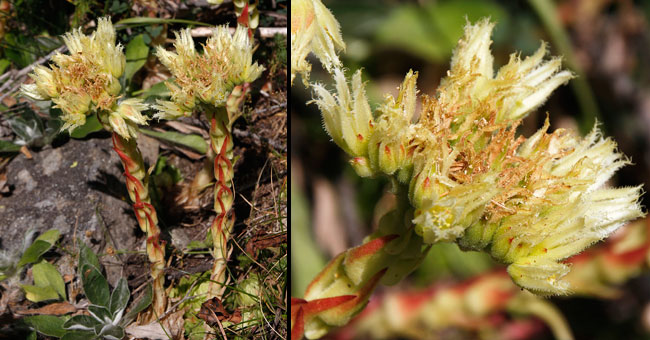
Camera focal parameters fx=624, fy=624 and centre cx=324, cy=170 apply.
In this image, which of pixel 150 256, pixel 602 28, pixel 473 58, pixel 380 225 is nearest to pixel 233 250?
pixel 150 256

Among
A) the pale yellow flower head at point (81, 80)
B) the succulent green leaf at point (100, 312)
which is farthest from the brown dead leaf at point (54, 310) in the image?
the pale yellow flower head at point (81, 80)

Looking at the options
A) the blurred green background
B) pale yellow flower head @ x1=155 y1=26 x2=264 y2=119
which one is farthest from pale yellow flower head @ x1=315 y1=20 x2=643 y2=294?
the blurred green background

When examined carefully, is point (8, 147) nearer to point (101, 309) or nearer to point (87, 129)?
point (87, 129)

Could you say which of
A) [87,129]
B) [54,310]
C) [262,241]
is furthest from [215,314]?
[87,129]

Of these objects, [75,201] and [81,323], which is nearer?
[81,323]

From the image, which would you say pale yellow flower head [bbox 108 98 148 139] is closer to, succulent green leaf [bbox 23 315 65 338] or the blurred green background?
succulent green leaf [bbox 23 315 65 338]
